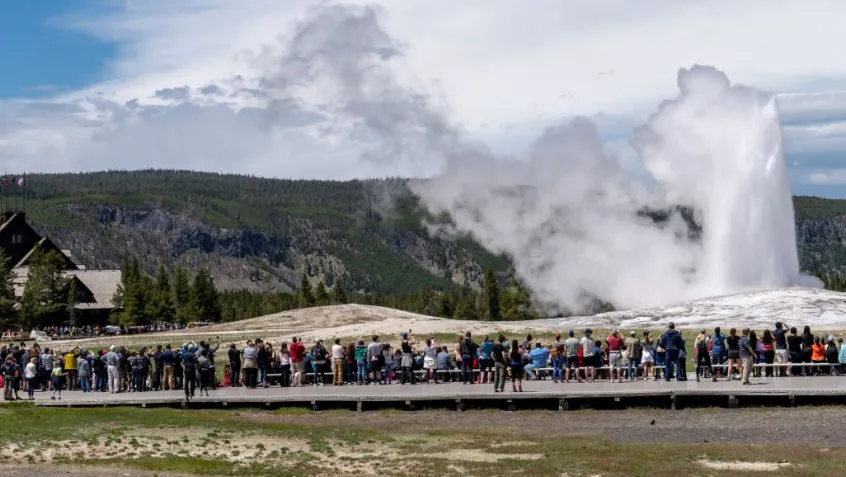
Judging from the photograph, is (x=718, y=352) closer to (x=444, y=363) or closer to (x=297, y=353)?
(x=444, y=363)

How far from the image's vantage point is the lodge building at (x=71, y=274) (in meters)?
140

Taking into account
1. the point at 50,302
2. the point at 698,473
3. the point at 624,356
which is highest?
the point at 50,302

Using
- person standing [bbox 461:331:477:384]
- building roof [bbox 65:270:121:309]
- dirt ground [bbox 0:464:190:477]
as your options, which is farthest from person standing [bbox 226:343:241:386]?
building roof [bbox 65:270:121:309]

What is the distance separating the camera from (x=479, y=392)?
39.0 meters

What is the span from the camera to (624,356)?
42.3 meters

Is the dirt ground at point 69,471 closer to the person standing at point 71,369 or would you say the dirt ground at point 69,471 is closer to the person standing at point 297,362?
the person standing at point 297,362

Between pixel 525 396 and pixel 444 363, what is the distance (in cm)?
729

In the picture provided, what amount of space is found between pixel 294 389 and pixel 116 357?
6680 mm

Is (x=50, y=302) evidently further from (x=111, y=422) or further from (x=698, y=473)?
(x=698, y=473)

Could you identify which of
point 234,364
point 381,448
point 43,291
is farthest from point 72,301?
point 381,448

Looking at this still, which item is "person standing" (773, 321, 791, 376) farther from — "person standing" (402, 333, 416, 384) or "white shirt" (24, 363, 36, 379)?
"white shirt" (24, 363, 36, 379)

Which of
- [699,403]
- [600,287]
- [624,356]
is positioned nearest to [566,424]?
[699,403]

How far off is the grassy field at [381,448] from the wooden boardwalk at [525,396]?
2.66 feet

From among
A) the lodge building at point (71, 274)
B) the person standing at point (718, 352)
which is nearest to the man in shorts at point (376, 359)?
the person standing at point (718, 352)
